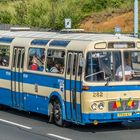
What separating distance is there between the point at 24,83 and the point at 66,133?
3.59 metres

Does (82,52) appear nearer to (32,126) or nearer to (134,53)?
(134,53)

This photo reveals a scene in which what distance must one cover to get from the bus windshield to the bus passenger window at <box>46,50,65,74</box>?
133 cm

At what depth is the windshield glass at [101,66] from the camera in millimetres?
15469

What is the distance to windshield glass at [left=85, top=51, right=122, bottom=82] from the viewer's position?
1547cm

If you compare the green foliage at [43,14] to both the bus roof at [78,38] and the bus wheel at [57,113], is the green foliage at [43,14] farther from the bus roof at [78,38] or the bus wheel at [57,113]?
the bus wheel at [57,113]

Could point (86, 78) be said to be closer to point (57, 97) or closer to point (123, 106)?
point (123, 106)

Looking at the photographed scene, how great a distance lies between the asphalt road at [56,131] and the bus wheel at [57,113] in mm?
155

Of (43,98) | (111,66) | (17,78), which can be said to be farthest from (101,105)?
(17,78)

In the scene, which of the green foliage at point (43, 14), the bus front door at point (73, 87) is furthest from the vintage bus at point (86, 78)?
the green foliage at point (43, 14)

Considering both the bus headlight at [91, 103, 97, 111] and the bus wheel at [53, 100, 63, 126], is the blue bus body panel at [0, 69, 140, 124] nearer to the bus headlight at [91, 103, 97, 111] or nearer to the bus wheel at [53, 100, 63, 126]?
the bus headlight at [91, 103, 97, 111]

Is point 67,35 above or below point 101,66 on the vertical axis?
above

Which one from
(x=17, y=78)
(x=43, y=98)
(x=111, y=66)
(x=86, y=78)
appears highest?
(x=111, y=66)

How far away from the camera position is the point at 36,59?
1819cm

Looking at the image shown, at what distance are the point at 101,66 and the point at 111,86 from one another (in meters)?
0.55
